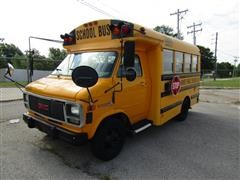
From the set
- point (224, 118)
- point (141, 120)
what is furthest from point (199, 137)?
point (224, 118)

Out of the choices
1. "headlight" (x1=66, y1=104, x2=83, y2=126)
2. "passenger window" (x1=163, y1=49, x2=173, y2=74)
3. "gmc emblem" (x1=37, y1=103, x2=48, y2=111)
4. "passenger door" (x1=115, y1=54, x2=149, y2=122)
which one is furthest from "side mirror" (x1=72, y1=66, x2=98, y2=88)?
"passenger window" (x1=163, y1=49, x2=173, y2=74)

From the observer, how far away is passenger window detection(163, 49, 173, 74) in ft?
17.3

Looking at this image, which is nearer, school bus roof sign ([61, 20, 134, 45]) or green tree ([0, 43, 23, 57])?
school bus roof sign ([61, 20, 134, 45])

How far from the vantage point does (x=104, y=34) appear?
434 cm

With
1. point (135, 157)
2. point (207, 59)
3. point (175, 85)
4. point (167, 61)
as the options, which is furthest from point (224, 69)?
point (135, 157)

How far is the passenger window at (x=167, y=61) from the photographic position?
17.3 feet

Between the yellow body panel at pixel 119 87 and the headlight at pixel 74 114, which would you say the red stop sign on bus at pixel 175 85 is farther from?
the headlight at pixel 74 114

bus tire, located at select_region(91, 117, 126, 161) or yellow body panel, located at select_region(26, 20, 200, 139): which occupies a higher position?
yellow body panel, located at select_region(26, 20, 200, 139)

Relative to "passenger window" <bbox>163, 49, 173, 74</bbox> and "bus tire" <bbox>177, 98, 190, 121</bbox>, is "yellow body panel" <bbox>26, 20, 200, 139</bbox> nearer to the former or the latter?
"passenger window" <bbox>163, 49, 173, 74</bbox>

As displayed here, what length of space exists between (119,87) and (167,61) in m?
2.03

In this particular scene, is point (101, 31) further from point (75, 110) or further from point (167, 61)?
point (167, 61)

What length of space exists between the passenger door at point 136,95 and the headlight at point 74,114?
88cm

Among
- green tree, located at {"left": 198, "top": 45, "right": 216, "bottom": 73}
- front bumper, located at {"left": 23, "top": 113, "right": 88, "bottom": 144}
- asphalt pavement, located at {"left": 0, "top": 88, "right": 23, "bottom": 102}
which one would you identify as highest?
green tree, located at {"left": 198, "top": 45, "right": 216, "bottom": 73}

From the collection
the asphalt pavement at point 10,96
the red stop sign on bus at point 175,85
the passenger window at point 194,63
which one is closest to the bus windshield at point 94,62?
the red stop sign on bus at point 175,85
